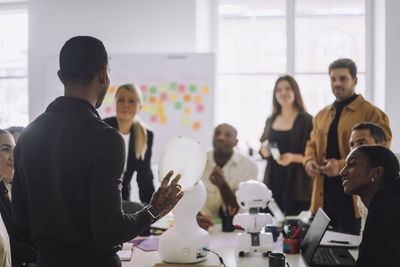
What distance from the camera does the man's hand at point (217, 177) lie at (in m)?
2.92

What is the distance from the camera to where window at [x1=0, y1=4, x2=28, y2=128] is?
5438 millimetres

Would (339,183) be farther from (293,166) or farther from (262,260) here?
(262,260)

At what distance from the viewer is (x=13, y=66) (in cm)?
548

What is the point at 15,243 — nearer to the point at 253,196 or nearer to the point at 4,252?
the point at 4,252

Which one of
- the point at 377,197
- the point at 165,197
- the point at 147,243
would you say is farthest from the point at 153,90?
the point at 165,197

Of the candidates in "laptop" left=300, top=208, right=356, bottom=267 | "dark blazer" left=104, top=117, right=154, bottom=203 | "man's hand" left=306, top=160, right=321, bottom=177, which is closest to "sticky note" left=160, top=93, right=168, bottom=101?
"dark blazer" left=104, top=117, right=154, bottom=203

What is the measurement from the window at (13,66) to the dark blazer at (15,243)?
3373mm

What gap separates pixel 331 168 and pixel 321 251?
3.13ft

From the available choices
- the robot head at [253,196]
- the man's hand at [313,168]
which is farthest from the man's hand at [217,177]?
the robot head at [253,196]

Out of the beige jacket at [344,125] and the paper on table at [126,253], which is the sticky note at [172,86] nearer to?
Result: the beige jacket at [344,125]

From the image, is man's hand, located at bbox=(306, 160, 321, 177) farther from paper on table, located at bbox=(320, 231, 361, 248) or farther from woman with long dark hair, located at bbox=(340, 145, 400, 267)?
woman with long dark hair, located at bbox=(340, 145, 400, 267)

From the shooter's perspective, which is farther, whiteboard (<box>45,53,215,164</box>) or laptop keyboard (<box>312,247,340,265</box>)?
whiteboard (<box>45,53,215,164</box>)

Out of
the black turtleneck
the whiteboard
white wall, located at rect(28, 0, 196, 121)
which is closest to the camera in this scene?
the black turtleneck

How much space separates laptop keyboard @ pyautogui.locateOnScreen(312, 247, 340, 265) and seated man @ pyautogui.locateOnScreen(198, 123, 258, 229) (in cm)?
85
